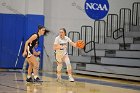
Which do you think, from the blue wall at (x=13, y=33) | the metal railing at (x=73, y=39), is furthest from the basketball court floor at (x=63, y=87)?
the metal railing at (x=73, y=39)

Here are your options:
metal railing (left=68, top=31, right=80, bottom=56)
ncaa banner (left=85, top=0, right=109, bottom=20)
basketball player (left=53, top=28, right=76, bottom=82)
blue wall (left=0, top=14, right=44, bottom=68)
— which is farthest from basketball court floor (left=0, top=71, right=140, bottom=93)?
ncaa banner (left=85, top=0, right=109, bottom=20)

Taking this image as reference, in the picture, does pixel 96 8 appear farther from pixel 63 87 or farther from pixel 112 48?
pixel 63 87

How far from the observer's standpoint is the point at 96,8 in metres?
21.5

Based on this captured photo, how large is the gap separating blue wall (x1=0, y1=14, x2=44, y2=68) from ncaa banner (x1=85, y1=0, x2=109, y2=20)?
121 inches

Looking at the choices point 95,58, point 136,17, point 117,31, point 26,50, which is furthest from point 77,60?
point 26,50

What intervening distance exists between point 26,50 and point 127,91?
382cm

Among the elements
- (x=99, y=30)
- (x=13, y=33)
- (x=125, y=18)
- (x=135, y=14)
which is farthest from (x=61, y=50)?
(x=135, y=14)

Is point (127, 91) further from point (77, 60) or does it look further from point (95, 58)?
point (77, 60)

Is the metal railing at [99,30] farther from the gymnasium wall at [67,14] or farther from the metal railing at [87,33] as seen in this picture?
the gymnasium wall at [67,14]

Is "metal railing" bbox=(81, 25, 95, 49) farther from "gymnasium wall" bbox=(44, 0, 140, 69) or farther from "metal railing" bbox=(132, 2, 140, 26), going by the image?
"metal railing" bbox=(132, 2, 140, 26)

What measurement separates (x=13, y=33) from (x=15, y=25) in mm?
472

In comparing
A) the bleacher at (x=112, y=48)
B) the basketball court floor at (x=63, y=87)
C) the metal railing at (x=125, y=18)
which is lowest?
the basketball court floor at (x=63, y=87)

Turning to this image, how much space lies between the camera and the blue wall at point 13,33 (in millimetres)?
19969

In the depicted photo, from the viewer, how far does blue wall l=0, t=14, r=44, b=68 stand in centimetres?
1997
